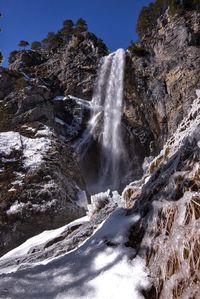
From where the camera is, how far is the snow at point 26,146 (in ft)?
54.3

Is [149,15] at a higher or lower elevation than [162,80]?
higher

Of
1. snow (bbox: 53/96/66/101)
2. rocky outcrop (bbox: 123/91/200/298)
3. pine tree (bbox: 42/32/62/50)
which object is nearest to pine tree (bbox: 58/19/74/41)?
pine tree (bbox: 42/32/62/50)

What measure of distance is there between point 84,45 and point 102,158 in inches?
714

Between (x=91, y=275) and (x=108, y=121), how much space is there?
2826 cm

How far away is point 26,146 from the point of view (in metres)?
17.8

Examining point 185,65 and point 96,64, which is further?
point 96,64

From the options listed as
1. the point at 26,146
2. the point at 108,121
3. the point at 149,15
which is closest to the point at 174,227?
the point at 26,146

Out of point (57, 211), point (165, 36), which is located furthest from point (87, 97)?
point (57, 211)

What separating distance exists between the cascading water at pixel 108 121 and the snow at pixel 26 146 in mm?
9625

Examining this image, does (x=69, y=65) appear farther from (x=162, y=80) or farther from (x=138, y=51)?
(x=162, y=80)

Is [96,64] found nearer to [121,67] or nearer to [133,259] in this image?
[121,67]

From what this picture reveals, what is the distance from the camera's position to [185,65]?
27.0 meters

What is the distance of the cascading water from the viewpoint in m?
28.9

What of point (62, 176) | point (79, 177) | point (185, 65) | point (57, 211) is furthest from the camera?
point (185, 65)
